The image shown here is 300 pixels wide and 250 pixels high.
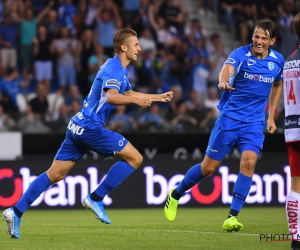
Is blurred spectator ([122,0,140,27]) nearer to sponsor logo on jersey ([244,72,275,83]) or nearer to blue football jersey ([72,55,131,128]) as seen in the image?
sponsor logo on jersey ([244,72,275,83])

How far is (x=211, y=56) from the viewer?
17766 millimetres

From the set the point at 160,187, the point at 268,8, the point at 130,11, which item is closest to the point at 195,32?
the point at 130,11

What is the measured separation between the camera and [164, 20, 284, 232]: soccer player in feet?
29.4

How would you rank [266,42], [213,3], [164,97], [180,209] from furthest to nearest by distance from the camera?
[213,3], [180,209], [266,42], [164,97]

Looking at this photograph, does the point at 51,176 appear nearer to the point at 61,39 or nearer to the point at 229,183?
the point at 229,183

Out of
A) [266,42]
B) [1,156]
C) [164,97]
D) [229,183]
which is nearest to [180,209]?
[229,183]

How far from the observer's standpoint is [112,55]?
56.1 feet

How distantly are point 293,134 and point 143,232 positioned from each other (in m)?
2.69

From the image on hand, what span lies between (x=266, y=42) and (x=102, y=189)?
253cm

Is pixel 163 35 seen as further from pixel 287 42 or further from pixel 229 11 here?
pixel 287 42

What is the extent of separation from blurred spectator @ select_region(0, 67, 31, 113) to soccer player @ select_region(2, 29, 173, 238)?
7176 mm

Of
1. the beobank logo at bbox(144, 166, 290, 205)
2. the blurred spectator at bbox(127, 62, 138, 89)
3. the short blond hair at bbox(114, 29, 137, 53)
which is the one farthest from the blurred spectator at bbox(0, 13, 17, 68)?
the short blond hair at bbox(114, 29, 137, 53)

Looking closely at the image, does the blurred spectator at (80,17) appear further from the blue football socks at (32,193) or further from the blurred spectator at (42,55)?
the blue football socks at (32,193)

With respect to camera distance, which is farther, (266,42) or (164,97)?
(266,42)
